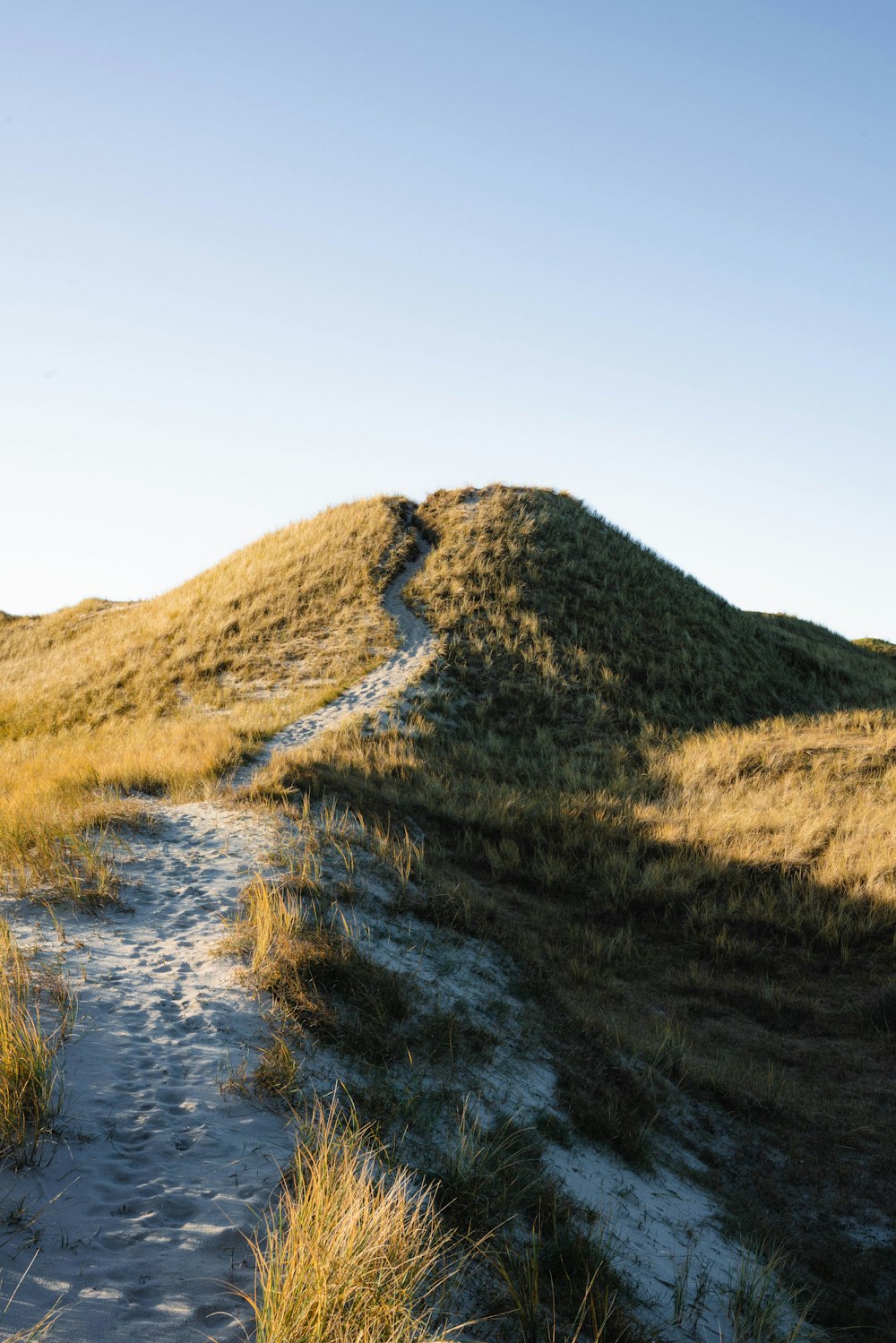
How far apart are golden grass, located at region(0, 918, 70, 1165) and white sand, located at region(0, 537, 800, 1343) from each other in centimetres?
11

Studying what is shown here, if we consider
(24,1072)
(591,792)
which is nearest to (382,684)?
(591,792)

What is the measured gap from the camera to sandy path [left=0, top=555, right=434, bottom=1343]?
287 cm

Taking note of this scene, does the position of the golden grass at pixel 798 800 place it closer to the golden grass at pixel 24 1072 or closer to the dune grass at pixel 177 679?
the dune grass at pixel 177 679

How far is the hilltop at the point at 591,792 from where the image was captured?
19.7 ft

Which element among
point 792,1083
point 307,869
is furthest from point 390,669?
point 792,1083

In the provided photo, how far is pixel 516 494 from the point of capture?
2861 centimetres

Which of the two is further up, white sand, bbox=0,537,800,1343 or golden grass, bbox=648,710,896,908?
golden grass, bbox=648,710,896,908

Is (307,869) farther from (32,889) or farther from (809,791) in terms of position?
(809,791)

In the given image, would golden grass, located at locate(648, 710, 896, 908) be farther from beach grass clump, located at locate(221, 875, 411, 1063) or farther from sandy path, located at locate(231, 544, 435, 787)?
beach grass clump, located at locate(221, 875, 411, 1063)

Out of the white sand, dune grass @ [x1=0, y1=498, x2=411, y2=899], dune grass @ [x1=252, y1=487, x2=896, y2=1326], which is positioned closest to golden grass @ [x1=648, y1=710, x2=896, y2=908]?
dune grass @ [x1=252, y1=487, x2=896, y2=1326]

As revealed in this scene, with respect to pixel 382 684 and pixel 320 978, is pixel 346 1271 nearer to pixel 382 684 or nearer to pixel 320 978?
pixel 320 978

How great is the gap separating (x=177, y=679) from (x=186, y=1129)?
1884cm

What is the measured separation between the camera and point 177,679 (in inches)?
851

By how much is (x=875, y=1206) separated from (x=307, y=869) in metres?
5.17
